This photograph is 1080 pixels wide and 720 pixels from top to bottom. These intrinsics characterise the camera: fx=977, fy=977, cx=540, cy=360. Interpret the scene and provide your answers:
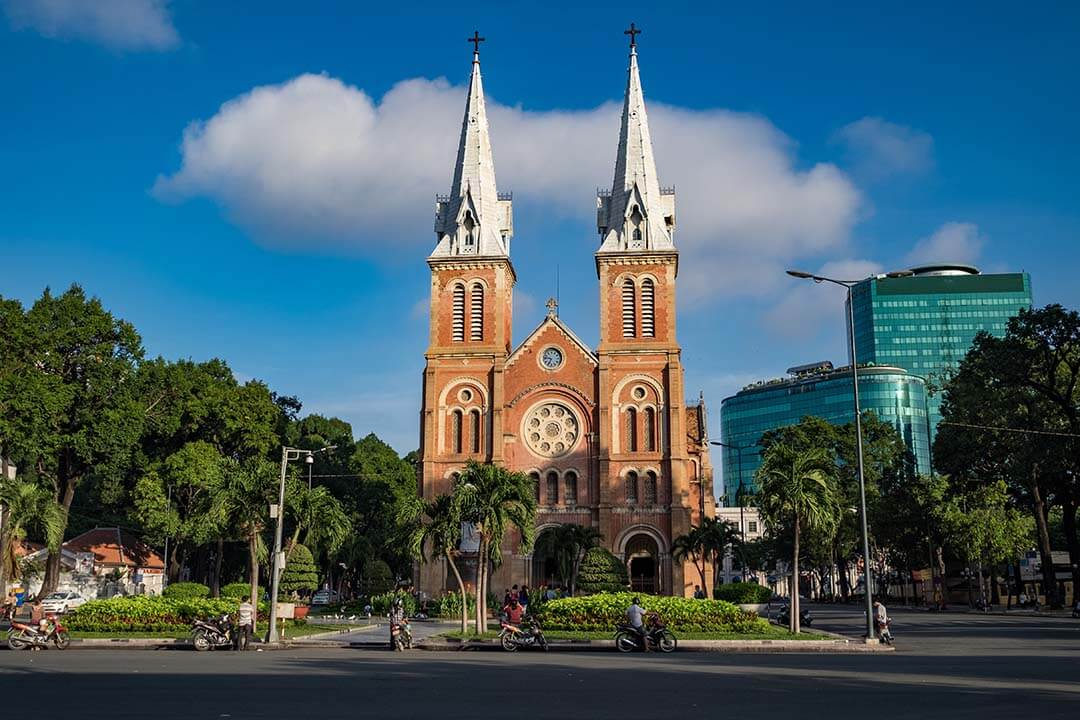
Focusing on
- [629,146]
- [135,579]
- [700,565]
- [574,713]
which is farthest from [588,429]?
[574,713]

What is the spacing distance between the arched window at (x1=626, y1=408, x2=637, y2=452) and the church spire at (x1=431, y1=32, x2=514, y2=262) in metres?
12.5

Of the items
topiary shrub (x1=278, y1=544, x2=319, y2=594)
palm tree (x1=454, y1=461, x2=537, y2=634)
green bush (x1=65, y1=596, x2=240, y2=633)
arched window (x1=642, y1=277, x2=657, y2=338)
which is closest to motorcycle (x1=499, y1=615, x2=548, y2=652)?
palm tree (x1=454, y1=461, x2=537, y2=634)

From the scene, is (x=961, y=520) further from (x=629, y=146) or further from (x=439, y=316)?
(x=439, y=316)

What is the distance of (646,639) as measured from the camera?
2702 cm

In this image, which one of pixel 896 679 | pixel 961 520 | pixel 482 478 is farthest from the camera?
pixel 961 520

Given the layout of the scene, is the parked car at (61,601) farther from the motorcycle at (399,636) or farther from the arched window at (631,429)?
the arched window at (631,429)

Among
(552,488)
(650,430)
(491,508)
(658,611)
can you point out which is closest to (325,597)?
(552,488)

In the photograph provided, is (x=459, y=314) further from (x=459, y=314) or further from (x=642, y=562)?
(x=642, y=562)

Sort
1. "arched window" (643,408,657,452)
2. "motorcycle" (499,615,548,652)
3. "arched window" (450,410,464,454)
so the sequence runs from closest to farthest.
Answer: "motorcycle" (499,615,548,652) → "arched window" (643,408,657,452) → "arched window" (450,410,464,454)

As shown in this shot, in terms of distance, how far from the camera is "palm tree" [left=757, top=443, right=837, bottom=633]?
106 feet

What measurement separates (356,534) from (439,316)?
2137 centimetres

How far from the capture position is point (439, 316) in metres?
60.2

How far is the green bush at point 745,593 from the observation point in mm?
50938

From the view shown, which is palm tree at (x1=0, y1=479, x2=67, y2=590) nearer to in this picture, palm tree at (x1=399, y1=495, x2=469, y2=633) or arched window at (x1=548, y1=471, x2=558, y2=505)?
palm tree at (x1=399, y1=495, x2=469, y2=633)
